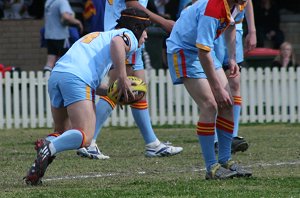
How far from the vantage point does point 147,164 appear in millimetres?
11375

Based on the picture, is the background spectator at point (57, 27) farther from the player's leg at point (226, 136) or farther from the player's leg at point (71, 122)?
the player's leg at point (71, 122)

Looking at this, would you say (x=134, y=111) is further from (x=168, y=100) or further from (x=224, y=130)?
(x=168, y=100)

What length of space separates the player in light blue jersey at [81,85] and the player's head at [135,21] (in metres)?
0.22

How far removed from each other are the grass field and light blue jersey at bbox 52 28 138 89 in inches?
36.1

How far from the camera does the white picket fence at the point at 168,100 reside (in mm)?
17812

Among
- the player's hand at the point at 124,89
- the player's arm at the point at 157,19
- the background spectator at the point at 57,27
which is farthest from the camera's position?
the background spectator at the point at 57,27

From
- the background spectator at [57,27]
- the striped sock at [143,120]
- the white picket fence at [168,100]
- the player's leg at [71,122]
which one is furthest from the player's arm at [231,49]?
the background spectator at [57,27]

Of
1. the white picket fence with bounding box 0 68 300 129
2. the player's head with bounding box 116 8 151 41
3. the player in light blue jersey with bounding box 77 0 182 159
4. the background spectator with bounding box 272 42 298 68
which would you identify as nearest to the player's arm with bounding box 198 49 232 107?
the player's head with bounding box 116 8 151 41

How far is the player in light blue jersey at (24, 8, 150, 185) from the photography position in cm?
946

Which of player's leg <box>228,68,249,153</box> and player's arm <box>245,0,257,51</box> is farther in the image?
player's arm <box>245,0,257,51</box>

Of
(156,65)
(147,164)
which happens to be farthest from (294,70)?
(147,164)

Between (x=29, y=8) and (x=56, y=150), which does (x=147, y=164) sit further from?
(x=29, y=8)

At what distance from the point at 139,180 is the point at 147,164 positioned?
1.50 metres

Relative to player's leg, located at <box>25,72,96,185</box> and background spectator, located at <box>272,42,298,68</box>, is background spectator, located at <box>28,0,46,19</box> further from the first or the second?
player's leg, located at <box>25,72,96,185</box>
